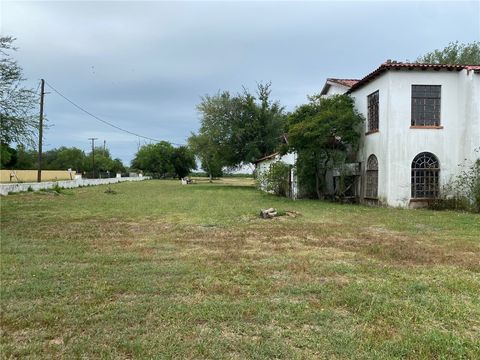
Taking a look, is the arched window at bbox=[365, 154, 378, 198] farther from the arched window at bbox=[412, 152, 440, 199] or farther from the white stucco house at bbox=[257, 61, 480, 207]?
the arched window at bbox=[412, 152, 440, 199]

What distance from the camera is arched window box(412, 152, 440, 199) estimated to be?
1728 cm

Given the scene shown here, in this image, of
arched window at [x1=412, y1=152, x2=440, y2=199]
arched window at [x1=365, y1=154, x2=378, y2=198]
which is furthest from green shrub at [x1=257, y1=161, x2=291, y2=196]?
arched window at [x1=412, y1=152, x2=440, y2=199]

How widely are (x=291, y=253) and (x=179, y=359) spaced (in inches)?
181

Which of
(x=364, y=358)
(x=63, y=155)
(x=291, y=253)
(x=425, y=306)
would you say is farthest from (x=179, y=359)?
(x=63, y=155)

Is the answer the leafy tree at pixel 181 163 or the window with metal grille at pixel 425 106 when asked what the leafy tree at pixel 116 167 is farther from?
the window with metal grille at pixel 425 106

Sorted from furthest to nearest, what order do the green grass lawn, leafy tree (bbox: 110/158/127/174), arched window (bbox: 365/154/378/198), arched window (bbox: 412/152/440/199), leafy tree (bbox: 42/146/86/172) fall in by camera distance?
1. leafy tree (bbox: 110/158/127/174)
2. leafy tree (bbox: 42/146/86/172)
3. arched window (bbox: 365/154/378/198)
4. arched window (bbox: 412/152/440/199)
5. the green grass lawn

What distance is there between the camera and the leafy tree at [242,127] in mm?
36125

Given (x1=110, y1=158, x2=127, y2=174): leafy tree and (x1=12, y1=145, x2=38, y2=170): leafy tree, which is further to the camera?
(x1=110, y1=158, x2=127, y2=174): leafy tree

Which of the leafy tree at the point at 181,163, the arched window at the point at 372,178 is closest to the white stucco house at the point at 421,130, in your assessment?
the arched window at the point at 372,178

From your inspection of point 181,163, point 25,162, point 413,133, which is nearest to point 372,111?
point 413,133

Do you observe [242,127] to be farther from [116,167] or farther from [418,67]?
[116,167]

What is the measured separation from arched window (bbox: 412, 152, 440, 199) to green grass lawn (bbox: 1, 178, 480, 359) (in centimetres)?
762

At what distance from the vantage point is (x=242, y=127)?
120 feet

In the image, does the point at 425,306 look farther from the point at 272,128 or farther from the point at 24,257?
the point at 272,128
